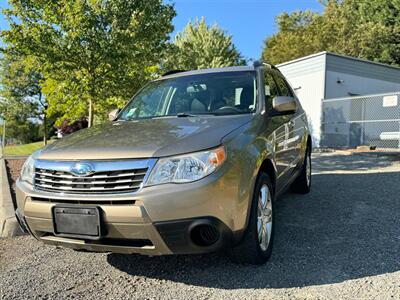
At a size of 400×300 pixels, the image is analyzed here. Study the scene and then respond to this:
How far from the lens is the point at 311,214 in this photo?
4793 mm

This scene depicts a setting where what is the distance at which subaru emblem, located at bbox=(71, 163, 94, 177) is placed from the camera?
8.73 feet

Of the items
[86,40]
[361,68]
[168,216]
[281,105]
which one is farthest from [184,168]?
[361,68]

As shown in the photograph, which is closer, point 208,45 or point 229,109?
point 229,109

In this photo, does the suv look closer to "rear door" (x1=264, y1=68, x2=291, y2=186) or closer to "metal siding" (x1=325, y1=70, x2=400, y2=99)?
"rear door" (x1=264, y1=68, x2=291, y2=186)

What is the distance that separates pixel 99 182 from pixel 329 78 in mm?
15163

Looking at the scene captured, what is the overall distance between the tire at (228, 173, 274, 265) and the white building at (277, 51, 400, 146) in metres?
13.8

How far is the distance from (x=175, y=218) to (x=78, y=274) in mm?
1302

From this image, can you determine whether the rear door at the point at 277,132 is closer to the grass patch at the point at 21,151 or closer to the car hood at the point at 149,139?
the car hood at the point at 149,139

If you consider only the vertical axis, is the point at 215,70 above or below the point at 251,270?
above

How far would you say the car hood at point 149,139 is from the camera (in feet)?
8.71

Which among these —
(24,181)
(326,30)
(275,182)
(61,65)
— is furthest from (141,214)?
(326,30)

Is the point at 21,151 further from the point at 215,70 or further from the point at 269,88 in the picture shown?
the point at 269,88

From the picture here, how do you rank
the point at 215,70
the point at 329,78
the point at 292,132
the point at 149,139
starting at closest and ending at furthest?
the point at 149,139
the point at 215,70
the point at 292,132
the point at 329,78

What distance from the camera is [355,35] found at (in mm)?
24781
